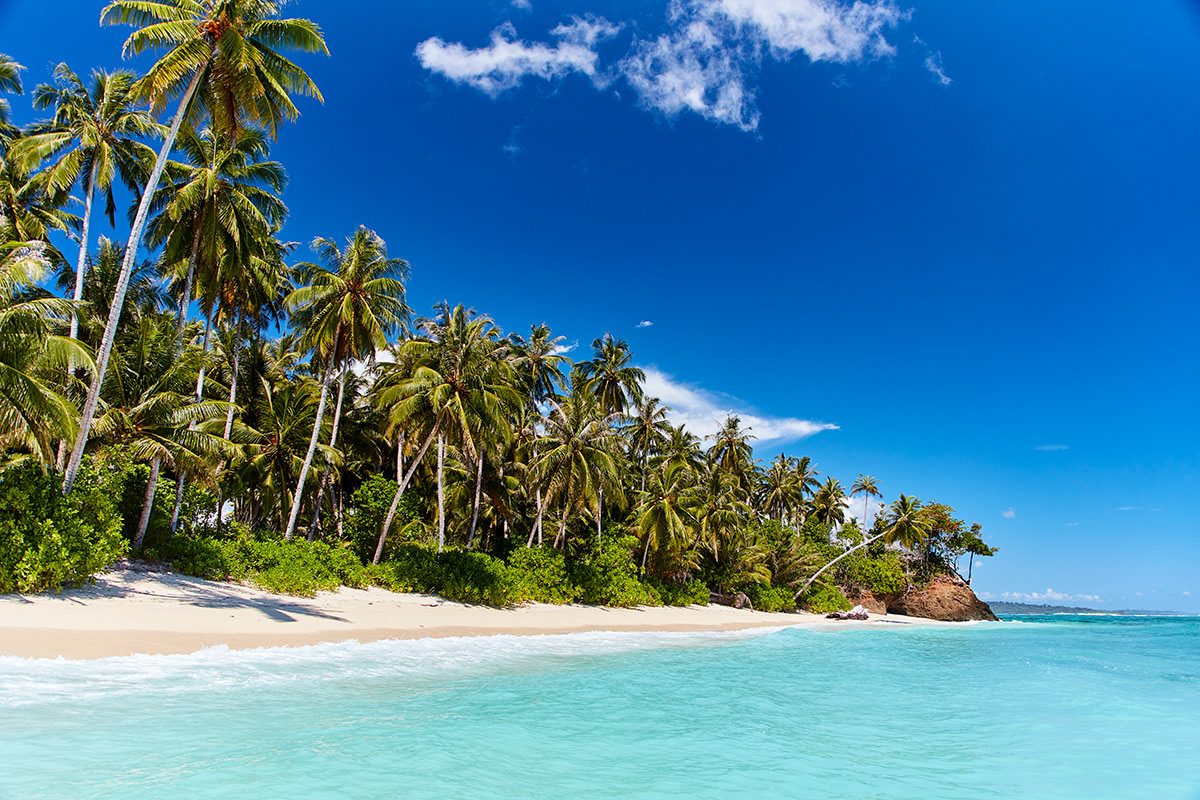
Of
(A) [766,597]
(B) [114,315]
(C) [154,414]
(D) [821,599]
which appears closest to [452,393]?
(C) [154,414]

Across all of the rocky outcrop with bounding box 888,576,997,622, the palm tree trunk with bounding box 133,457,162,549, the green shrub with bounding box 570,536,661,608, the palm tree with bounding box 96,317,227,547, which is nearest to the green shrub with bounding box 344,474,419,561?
the palm tree trunk with bounding box 133,457,162,549

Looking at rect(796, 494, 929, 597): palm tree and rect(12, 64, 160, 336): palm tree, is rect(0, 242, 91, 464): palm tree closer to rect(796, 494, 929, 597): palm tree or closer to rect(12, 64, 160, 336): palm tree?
rect(12, 64, 160, 336): palm tree

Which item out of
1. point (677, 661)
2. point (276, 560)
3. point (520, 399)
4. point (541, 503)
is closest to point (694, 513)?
point (541, 503)

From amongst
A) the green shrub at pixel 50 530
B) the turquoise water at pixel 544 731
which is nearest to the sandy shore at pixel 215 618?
the green shrub at pixel 50 530

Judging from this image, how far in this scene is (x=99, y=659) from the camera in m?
11.0

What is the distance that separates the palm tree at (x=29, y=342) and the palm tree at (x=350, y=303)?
9.58m

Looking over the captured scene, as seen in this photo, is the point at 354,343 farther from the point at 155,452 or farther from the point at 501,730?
the point at 501,730

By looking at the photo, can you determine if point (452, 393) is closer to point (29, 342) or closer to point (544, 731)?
point (29, 342)

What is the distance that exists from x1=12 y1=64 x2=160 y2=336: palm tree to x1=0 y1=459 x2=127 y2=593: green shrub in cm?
836

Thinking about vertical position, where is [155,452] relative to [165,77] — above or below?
below

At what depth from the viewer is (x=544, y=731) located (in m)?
9.11

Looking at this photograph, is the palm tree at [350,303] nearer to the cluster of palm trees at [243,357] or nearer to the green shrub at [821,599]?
the cluster of palm trees at [243,357]

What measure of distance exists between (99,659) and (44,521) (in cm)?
429

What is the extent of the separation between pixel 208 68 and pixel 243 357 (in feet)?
49.9
